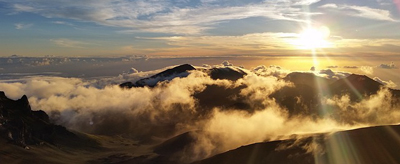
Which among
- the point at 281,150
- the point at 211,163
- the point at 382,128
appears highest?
the point at 382,128

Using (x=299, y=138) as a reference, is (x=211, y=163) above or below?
below

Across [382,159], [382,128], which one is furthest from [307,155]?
[382,128]

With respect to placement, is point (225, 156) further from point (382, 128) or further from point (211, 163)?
point (382, 128)

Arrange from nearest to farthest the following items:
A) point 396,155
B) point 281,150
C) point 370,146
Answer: point 396,155 → point 370,146 → point 281,150

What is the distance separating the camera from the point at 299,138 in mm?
185750

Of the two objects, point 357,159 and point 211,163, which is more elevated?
point 357,159

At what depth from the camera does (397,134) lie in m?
160

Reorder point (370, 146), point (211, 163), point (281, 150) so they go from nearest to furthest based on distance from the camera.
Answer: point (370, 146)
point (281, 150)
point (211, 163)

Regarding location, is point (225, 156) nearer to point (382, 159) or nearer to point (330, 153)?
point (330, 153)

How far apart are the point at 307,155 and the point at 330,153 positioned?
36.6 ft

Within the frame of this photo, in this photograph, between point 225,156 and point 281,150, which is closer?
point 281,150

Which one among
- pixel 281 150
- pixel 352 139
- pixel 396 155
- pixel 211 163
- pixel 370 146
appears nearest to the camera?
pixel 396 155

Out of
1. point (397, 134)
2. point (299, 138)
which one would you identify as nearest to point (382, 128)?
point (397, 134)

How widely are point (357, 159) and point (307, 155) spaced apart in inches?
916
